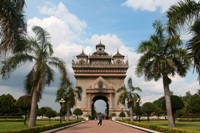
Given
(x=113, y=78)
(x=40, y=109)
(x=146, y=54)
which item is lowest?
(x=40, y=109)

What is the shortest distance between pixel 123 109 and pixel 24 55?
4412cm

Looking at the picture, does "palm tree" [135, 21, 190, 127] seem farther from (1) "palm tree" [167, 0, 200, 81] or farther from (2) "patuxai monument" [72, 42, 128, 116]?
(2) "patuxai monument" [72, 42, 128, 116]

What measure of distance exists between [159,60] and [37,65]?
1053 cm

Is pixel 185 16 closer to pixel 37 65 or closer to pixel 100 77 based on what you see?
pixel 37 65

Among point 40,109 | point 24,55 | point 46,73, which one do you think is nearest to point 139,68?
point 46,73

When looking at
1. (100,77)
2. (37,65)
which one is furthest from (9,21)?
(100,77)

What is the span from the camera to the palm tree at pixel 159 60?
1923 centimetres

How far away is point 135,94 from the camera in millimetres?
37938

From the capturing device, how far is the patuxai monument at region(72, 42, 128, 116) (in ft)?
199

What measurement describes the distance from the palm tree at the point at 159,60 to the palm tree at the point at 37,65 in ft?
23.9

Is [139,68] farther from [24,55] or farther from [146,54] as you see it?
[24,55]

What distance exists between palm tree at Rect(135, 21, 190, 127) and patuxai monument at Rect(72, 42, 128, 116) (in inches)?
1598

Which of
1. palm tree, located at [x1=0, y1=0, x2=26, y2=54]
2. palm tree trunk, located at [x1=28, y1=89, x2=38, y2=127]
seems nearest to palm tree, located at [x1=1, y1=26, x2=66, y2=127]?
palm tree trunk, located at [x1=28, y1=89, x2=38, y2=127]

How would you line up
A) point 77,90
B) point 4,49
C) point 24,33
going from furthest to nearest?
point 77,90 < point 24,33 < point 4,49
